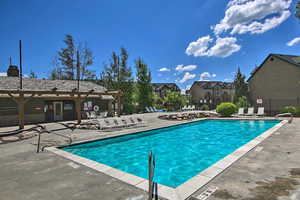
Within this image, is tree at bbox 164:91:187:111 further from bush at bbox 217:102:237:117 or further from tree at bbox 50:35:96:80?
tree at bbox 50:35:96:80

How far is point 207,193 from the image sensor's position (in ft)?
9.43

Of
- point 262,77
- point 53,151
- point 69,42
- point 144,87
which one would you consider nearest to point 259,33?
point 262,77

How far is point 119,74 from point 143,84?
17.0ft

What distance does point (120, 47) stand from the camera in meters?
31.1

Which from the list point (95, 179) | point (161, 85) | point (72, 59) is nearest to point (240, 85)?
point (161, 85)

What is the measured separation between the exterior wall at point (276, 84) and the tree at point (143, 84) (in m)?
17.2

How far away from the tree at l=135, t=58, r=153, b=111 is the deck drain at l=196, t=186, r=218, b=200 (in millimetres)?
26514

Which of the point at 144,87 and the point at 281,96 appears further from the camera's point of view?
the point at 144,87

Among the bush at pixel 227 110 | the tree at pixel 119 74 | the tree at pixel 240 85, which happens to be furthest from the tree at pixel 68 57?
the tree at pixel 240 85

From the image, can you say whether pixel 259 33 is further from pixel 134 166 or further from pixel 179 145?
pixel 134 166

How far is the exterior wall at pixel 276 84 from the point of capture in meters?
20.9

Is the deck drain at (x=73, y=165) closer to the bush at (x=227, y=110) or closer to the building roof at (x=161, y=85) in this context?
the bush at (x=227, y=110)

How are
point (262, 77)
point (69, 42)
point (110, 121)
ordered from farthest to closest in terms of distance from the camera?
point (69, 42) < point (262, 77) < point (110, 121)

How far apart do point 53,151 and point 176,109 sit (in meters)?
27.9
